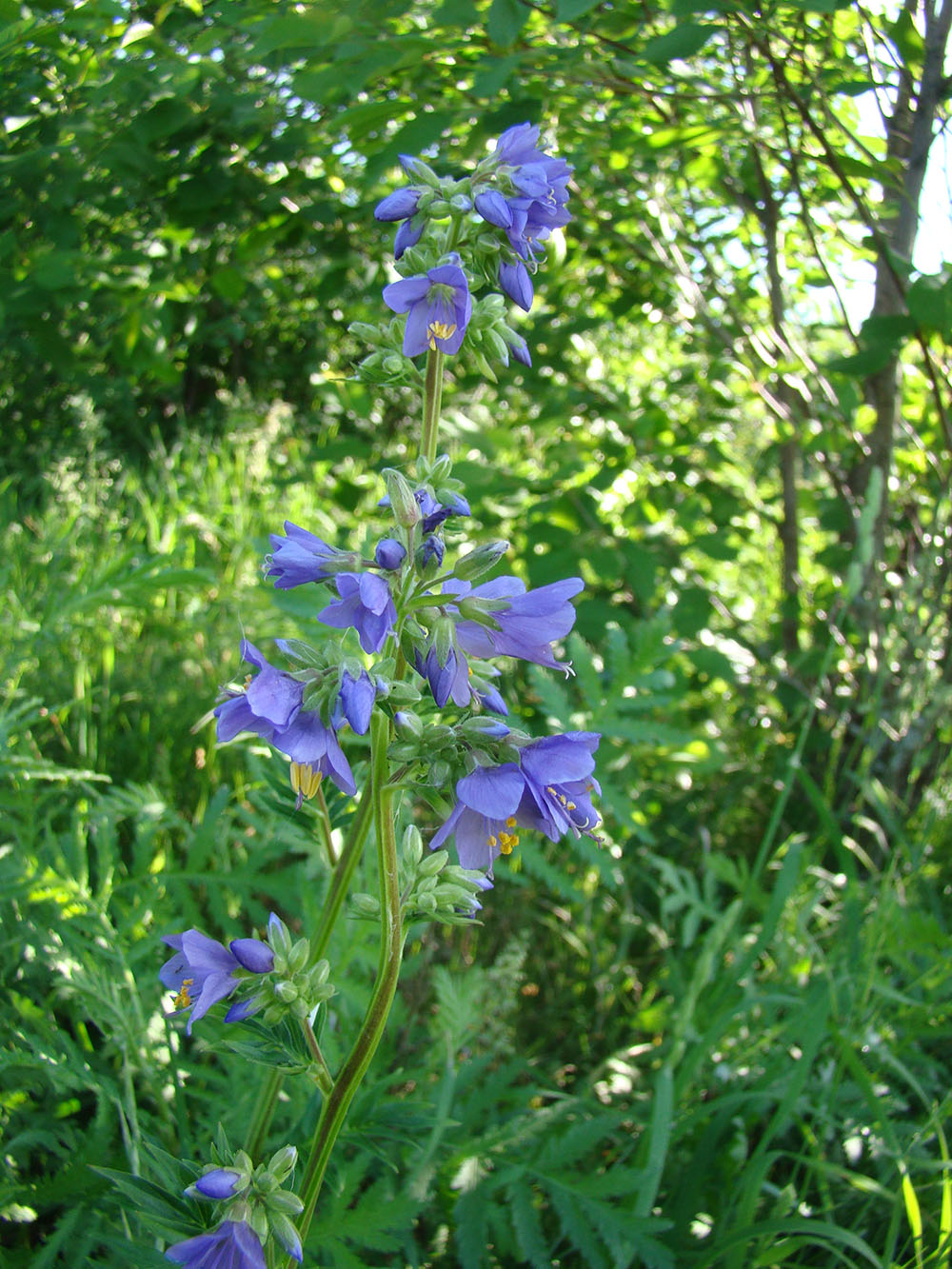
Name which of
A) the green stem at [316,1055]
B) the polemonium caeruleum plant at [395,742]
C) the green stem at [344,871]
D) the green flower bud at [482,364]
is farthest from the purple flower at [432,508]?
the green stem at [316,1055]

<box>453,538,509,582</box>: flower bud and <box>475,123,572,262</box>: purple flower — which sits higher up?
<box>475,123,572,262</box>: purple flower

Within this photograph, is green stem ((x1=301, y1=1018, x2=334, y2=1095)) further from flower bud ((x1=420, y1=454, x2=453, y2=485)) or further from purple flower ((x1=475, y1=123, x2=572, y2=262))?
purple flower ((x1=475, y1=123, x2=572, y2=262))

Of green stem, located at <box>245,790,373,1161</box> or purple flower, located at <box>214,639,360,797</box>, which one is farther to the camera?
green stem, located at <box>245,790,373,1161</box>

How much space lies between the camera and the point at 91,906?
1.45 metres

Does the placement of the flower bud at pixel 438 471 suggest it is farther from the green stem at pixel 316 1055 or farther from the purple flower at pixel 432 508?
the green stem at pixel 316 1055

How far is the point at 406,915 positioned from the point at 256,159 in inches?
91.8

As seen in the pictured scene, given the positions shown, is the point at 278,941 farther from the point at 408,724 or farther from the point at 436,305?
the point at 436,305

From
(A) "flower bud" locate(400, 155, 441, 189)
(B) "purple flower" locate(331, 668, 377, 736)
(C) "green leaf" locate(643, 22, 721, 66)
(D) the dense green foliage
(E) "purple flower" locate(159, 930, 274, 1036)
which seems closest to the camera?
(B) "purple flower" locate(331, 668, 377, 736)

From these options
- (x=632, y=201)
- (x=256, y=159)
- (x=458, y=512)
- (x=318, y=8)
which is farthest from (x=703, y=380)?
(x=458, y=512)

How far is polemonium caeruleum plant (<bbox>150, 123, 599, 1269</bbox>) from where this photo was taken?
0.95 meters

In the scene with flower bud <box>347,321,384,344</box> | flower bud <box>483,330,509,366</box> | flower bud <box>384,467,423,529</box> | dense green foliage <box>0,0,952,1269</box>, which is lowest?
dense green foliage <box>0,0,952,1269</box>

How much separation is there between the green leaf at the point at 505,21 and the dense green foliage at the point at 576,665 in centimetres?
2

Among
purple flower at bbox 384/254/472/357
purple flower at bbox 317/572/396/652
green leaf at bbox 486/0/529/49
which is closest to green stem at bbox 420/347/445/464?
purple flower at bbox 384/254/472/357

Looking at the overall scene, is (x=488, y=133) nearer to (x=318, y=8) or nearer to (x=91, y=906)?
(x=318, y=8)
